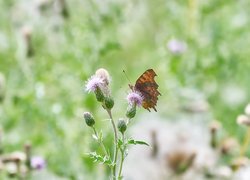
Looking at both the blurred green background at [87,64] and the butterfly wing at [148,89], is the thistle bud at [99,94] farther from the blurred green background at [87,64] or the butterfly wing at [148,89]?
the blurred green background at [87,64]

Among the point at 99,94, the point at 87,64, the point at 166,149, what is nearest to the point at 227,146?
the point at 166,149

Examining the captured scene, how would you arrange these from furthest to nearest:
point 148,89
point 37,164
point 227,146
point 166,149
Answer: point 166,149 → point 227,146 → point 37,164 → point 148,89

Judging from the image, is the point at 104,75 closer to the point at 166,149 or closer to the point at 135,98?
the point at 135,98

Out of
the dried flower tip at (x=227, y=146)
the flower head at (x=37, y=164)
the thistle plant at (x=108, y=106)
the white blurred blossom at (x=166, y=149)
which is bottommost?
the thistle plant at (x=108, y=106)

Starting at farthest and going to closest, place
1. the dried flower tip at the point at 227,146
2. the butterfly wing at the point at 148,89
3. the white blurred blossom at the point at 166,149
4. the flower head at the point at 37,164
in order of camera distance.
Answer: the white blurred blossom at the point at 166,149 < the dried flower tip at the point at 227,146 < the flower head at the point at 37,164 < the butterfly wing at the point at 148,89

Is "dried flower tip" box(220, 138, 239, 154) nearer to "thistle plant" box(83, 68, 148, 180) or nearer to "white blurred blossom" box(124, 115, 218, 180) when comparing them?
"white blurred blossom" box(124, 115, 218, 180)

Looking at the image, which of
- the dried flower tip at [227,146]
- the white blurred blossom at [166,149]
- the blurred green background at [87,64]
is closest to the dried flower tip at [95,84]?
the blurred green background at [87,64]

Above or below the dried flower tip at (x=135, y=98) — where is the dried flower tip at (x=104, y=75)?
above
